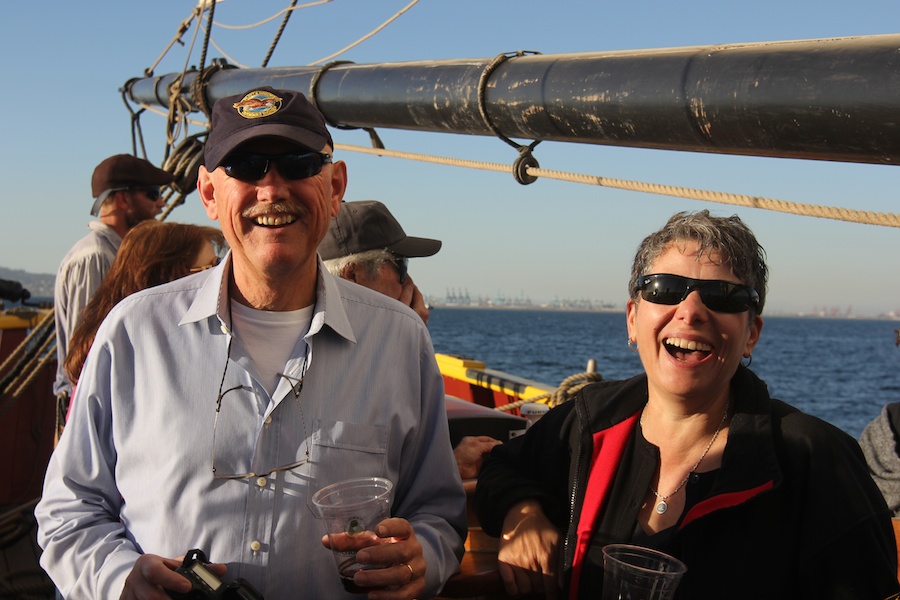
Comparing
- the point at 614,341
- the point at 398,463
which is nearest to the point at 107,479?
the point at 398,463

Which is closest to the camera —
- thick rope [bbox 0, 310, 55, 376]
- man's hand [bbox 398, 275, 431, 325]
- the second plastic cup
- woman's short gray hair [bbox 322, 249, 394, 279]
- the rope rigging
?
the second plastic cup

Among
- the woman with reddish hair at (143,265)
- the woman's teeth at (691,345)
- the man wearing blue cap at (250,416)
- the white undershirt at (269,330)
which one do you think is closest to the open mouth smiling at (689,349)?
the woman's teeth at (691,345)

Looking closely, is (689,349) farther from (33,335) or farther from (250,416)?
(33,335)

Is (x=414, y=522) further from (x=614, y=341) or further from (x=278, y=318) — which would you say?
(x=614, y=341)

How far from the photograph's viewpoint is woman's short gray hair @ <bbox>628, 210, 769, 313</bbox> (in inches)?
86.4

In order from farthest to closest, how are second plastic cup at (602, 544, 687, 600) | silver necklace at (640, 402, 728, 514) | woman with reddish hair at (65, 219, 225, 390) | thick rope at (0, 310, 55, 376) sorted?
thick rope at (0, 310, 55, 376) → woman with reddish hair at (65, 219, 225, 390) → silver necklace at (640, 402, 728, 514) → second plastic cup at (602, 544, 687, 600)

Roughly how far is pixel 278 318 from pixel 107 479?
1.79ft

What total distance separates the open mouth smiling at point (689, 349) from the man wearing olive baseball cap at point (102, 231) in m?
3.46

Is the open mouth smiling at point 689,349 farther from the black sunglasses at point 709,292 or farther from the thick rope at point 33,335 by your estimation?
the thick rope at point 33,335

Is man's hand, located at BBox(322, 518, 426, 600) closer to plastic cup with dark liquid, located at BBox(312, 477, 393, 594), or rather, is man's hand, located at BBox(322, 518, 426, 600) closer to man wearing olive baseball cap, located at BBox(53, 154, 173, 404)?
plastic cup with dark liquid, located at BBox(312, 477, 393, 594)

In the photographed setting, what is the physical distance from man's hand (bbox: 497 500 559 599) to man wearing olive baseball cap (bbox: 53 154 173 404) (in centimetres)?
310

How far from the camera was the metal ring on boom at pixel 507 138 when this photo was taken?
121 inches

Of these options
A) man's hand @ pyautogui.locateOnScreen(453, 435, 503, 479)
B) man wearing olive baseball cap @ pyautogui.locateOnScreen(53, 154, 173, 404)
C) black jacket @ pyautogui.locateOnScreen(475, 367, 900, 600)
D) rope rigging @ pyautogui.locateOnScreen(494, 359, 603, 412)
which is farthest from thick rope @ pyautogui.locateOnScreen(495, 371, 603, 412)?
black jacket @ pyautogui.locateOnScreen(475, 367, 900, 600)

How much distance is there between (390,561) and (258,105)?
1103mm
